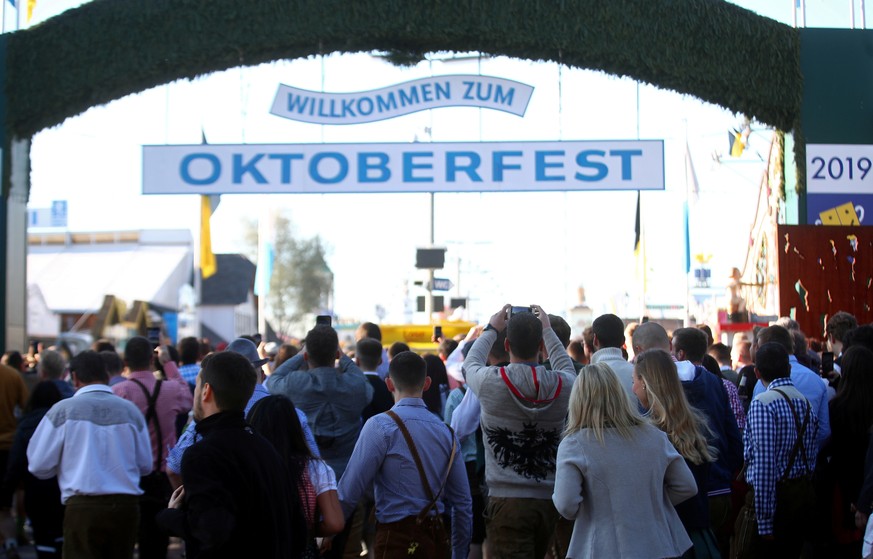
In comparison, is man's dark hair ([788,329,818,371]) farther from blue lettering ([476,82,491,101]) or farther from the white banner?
blue lettering ([476,82,491,101])

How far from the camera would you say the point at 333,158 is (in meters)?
13.6

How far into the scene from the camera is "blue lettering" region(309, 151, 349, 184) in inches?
533

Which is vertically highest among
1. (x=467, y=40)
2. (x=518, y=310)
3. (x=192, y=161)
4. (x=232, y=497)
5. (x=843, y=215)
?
(x=467, y=40)

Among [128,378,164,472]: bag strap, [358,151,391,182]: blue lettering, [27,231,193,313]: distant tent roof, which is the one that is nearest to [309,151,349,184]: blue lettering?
[358,151,391,182]: blue lettering

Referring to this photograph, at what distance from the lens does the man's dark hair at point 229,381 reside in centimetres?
378

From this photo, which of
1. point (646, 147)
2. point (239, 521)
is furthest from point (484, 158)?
point (239, 521)

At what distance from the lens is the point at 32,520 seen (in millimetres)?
7641

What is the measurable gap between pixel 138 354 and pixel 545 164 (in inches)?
287

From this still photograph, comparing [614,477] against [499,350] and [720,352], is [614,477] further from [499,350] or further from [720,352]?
[720,352]

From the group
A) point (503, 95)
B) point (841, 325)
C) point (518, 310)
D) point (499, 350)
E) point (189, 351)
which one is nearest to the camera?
point (518, 310)

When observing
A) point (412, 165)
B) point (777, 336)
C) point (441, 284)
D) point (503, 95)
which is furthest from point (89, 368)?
point (441, 284)

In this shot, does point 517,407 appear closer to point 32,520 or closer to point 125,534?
point 125,534

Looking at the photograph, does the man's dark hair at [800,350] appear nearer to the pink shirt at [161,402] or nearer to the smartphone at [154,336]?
the pink shirt at [161,402]

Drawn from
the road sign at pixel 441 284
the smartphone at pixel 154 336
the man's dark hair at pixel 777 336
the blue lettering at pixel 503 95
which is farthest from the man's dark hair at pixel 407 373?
the road sign at pixel 441 284
